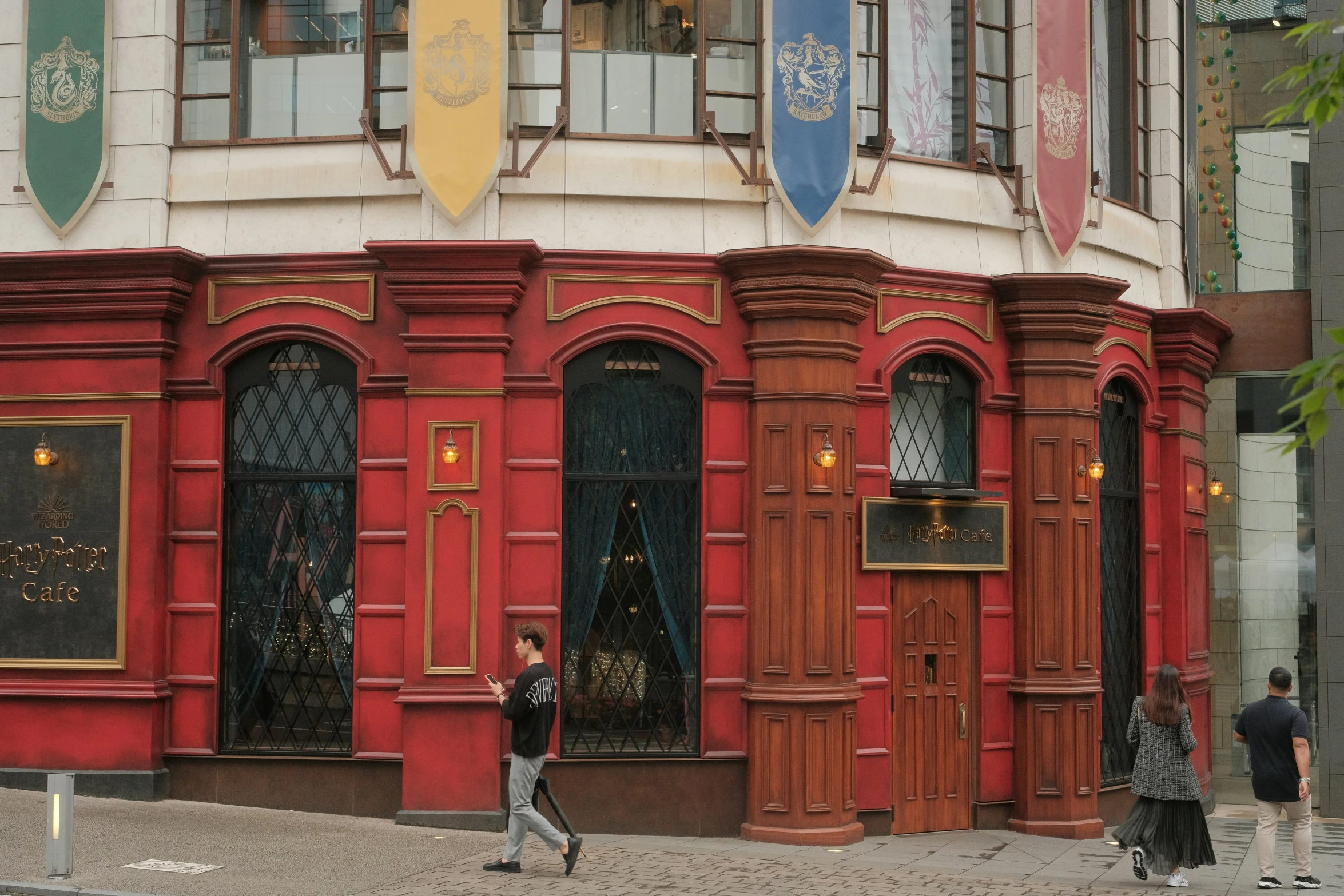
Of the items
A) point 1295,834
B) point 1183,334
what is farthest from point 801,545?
point 1183,334

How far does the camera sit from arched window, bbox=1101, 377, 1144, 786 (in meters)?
15.3

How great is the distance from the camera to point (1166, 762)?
11.5 m

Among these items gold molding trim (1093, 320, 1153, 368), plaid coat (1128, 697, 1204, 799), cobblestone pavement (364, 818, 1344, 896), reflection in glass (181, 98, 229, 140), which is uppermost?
reflection in glass (181, 98, 229, 140)

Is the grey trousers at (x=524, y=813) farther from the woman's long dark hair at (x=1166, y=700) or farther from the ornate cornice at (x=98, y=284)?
the ornate cornice at (x=98, y=284)

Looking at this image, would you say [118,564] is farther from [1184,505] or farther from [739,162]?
[1184,505]

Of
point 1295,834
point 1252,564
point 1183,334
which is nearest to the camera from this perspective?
point 1295,834

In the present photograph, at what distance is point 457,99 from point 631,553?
4106 millimetres

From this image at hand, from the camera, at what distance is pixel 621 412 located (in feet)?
43.4

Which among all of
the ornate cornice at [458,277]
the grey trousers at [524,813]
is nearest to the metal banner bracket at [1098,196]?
the ornate cornice at [458,277]

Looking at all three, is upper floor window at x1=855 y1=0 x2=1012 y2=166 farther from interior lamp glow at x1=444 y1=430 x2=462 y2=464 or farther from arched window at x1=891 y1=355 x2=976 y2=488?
interior lamp glow at x1=444 y1=430 x2=462 y2=464

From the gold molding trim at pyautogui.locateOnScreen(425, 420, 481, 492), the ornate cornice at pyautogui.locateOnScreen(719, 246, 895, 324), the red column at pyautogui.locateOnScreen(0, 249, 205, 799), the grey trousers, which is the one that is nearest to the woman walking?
the ornate cornice at pyautogui.locateOnScreen(719, 246, 895, 324)

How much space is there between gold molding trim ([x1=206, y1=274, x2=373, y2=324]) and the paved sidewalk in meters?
4.18

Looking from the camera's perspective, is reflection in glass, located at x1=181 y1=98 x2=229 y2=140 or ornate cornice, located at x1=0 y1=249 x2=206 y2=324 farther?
reflection in glass, located at x1=181 y1=98 x2=229 y2=140

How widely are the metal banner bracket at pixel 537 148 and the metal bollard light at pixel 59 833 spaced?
5967 mm
